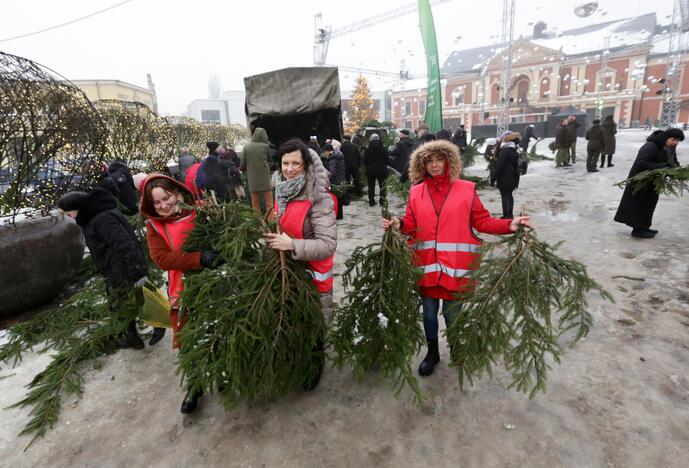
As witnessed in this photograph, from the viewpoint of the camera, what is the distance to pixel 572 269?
6.52ft

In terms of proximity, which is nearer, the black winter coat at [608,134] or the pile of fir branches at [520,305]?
the pile of fir branches at [520,305]

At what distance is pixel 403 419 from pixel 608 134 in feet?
41.6

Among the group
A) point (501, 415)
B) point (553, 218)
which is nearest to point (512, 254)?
point (501, 415)

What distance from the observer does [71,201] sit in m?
2.95

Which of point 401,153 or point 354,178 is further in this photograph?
point 354,178

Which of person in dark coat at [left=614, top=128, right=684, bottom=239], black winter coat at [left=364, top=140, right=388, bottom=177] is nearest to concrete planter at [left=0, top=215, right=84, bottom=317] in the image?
black winter coat at [left=364, top=140, right=388, bottom=177]

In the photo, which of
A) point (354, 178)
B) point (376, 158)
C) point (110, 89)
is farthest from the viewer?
point (110, 89)

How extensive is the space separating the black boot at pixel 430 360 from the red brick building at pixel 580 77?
3902 centimetres

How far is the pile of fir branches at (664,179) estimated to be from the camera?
4562mm

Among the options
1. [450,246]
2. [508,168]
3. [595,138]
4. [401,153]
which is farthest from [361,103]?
[450,246]

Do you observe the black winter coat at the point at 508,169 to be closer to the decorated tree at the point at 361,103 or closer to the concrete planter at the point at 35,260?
the concrete planter at the point at 35,260

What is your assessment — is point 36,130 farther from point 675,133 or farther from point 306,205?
point 675,133

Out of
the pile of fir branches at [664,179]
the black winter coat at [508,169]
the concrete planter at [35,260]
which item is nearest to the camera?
the concrete planter at [35,260]

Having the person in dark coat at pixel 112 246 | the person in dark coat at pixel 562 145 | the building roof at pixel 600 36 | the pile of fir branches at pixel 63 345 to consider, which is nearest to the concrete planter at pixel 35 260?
the pile of fir branches at pixel 63 345
